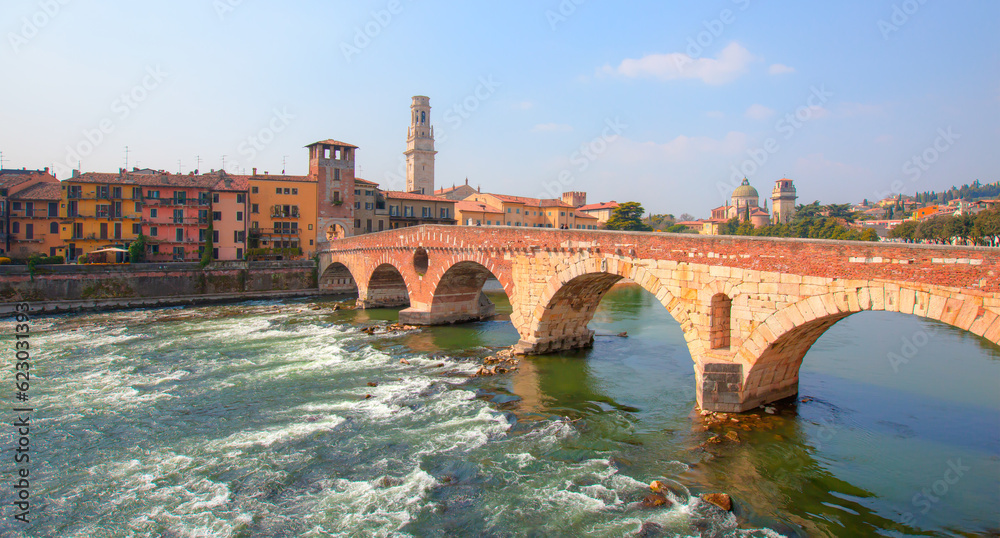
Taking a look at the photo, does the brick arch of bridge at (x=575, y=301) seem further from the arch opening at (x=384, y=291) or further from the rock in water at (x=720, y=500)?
the arch opening at (x=384, y=291)

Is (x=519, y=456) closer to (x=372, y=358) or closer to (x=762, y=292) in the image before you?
(x=762, y=292)

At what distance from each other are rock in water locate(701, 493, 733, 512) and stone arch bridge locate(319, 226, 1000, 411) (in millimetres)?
4171

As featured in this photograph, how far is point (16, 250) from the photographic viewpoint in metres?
41.2

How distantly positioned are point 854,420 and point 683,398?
410 centimetres

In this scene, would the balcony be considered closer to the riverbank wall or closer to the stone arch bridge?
the riverbank wall

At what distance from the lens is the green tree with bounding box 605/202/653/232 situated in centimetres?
6284

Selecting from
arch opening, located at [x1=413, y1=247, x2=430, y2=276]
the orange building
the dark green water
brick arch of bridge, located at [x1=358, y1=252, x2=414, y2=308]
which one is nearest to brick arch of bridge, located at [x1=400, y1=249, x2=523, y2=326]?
arch opening, located at [x1=413, y1=247, x2=430, y2=276]

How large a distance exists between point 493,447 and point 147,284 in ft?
116

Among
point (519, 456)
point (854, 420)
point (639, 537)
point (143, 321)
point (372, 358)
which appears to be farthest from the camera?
point (143, 321)

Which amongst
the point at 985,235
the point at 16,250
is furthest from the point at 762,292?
the point at 16,250

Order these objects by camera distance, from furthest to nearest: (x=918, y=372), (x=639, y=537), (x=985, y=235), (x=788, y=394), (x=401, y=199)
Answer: (x=401, y=199), (x=985, y=235), (x=918, y=372), (x=788, y=394), (x=639, y=537)

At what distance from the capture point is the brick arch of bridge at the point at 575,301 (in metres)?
16.4

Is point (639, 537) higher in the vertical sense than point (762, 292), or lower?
lower

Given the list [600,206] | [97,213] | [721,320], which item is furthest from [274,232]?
[600,206]
